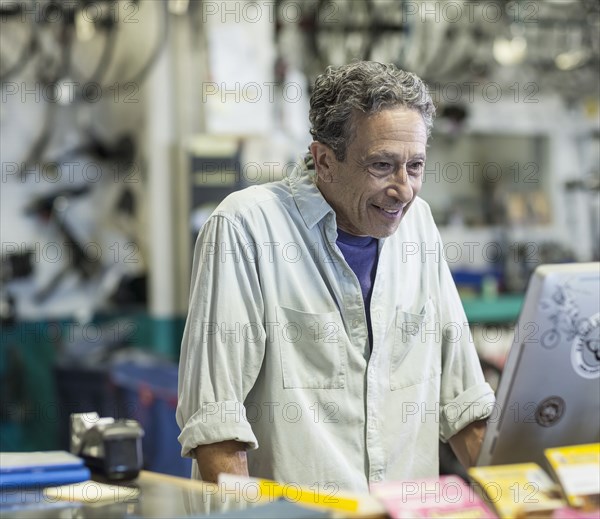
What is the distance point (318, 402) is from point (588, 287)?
73 cm

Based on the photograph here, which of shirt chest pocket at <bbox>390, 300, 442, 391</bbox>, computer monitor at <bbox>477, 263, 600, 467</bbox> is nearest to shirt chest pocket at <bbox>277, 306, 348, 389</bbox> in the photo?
shirt chest pocket at <bbox>390, 300, 442, 391</bbox>

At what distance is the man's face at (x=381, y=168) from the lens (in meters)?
2.24

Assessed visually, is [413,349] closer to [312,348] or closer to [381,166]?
[312,348]

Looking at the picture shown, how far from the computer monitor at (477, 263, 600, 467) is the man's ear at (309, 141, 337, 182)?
0.67 metres

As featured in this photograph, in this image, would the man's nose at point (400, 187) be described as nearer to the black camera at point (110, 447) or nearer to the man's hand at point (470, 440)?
the man's hand at point (470, 440)

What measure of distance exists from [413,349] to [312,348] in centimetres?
27

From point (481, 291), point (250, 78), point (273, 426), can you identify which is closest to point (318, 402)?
point (273, 426)

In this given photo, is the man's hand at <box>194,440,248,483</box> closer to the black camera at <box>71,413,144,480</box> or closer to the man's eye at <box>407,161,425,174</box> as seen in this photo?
the black camera at <box>71,413,144,480</box>

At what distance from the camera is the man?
224cm

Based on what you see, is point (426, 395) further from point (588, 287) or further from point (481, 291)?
point (481, 291)

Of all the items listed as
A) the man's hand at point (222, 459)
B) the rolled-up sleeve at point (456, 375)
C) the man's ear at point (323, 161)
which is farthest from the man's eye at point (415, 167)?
the man's hand at point (222, 459)

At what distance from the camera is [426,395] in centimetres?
246

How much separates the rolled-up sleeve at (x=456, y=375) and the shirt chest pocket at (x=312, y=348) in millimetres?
304

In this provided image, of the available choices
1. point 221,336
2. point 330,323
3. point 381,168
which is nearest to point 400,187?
point 381,168
